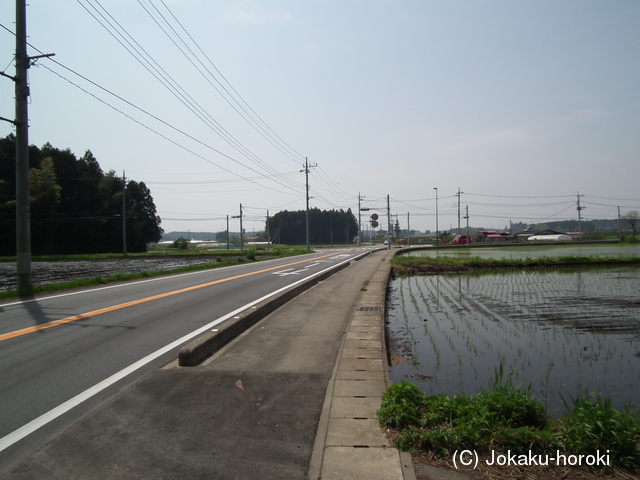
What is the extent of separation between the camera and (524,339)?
8.88 metres

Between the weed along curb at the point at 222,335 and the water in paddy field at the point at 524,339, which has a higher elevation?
the weed along curb at the point at 222,335

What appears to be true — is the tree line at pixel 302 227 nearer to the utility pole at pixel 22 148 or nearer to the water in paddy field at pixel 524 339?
the water in paddy field at pixel 524 339

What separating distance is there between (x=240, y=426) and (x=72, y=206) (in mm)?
62293

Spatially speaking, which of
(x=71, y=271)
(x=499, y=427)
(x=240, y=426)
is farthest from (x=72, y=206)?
(x=499, y=427)

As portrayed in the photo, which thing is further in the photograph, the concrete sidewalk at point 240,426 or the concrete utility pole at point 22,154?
the concrete utility pole at point 22,154

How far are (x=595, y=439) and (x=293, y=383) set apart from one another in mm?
2954

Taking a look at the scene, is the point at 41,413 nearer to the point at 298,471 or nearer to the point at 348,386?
the point at 298,471

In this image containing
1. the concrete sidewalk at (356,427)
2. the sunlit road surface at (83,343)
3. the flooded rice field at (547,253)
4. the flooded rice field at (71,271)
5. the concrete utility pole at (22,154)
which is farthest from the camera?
the flooded rice field at (547,253)

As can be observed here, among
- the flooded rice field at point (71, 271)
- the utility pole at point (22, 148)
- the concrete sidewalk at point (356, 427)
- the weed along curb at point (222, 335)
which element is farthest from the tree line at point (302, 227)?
the concrete sidewalk at point (356, 427)

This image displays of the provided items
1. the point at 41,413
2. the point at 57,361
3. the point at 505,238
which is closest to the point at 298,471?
the point at 41,413

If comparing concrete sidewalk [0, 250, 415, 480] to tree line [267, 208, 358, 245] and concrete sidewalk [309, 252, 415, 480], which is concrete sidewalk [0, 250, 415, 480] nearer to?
concrete sidewalk [309, 252, 415, 480]

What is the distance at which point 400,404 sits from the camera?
13.2 feet

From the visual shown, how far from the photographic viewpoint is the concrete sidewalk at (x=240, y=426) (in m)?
3.16

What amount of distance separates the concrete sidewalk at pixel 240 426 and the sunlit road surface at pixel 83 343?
0.37 metres
